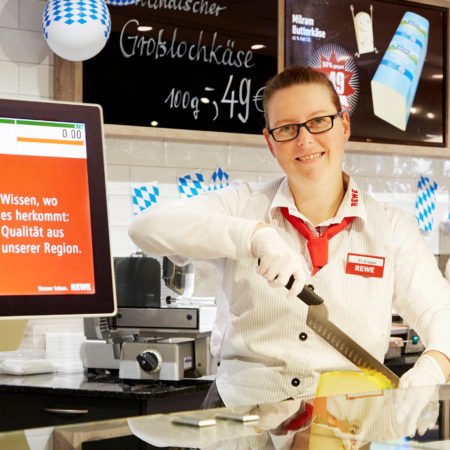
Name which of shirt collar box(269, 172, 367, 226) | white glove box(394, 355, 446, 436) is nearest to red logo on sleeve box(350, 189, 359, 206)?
shirt collar box(269, 172, 367, 226)

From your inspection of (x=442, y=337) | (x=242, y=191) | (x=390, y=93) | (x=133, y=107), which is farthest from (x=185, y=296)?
(x=442, y=337)

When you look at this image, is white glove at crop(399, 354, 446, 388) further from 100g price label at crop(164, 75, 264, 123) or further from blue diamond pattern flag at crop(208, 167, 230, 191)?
blue diamond pattern flag at crop(208, 167, 230, 191)

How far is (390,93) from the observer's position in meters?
4.87

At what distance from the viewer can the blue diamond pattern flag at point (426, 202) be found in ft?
16.9

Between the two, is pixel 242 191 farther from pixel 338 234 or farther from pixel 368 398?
pixel 368 398

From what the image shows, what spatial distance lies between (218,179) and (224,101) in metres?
0.40

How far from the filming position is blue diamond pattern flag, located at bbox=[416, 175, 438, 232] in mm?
5164

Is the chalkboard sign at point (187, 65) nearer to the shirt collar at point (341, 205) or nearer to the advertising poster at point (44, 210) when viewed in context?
the shirt collar at point (341, 205)

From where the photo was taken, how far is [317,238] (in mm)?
2184

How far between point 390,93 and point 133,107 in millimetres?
1511

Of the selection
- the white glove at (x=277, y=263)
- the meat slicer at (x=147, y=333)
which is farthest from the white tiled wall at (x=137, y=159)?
the white glove at (x=277, y=263)

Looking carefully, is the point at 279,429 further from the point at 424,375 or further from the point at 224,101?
the point at 224,101

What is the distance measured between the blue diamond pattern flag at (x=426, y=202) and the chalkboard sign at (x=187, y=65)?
3.95 ft

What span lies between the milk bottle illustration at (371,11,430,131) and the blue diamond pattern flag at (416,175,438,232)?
429 millimetres
